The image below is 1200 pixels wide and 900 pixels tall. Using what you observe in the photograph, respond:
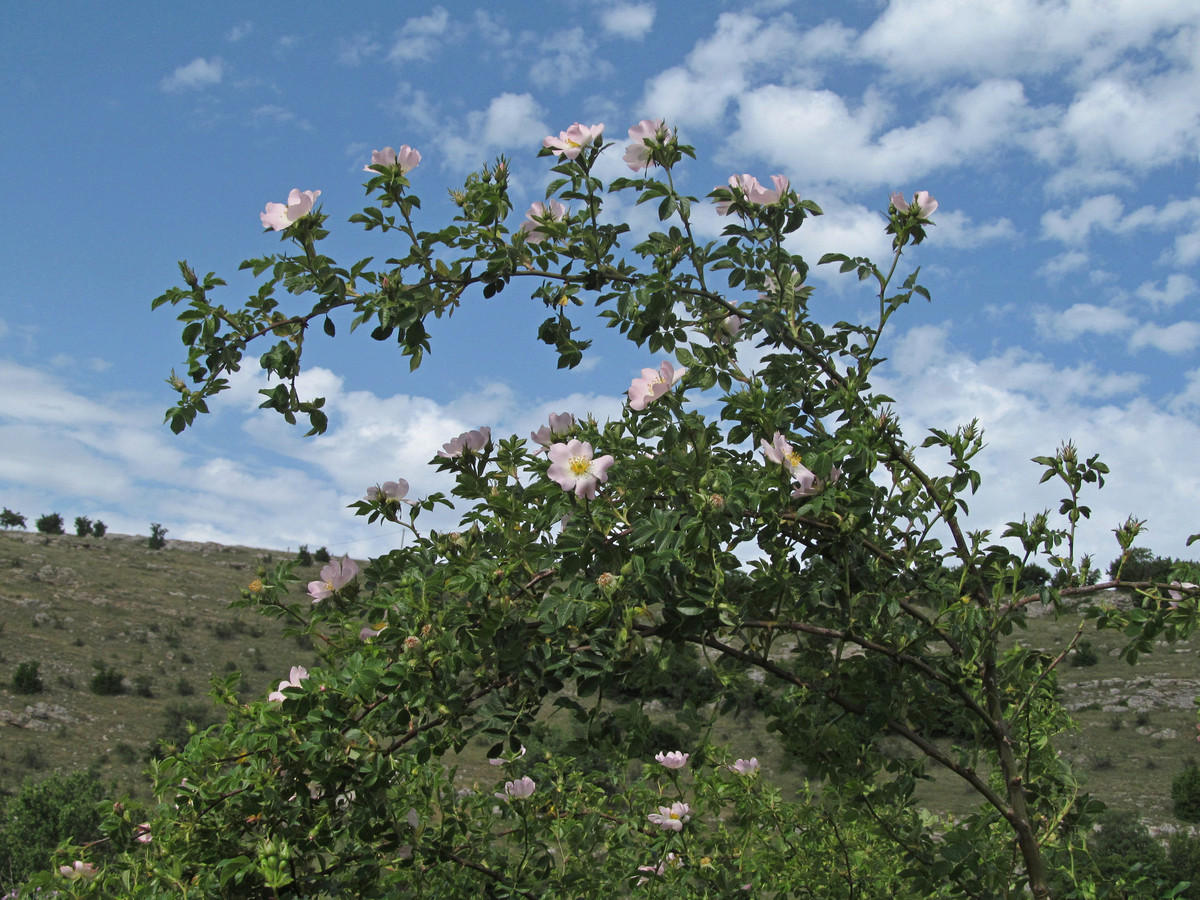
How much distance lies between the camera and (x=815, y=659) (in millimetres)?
2402

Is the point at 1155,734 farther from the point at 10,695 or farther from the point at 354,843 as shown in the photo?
the point at 10,695

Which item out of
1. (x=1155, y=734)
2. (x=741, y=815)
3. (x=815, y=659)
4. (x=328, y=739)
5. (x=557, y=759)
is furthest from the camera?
(x=1155, y=734)

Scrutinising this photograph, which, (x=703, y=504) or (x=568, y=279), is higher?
(x=568, y=279)

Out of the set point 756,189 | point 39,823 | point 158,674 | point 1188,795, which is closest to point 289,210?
point 756,189

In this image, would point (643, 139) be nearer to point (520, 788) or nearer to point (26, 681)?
point (520, 788)

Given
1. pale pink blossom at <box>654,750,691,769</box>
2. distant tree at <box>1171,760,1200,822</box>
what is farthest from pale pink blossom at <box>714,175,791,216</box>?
distant tree at <box>1171,760,1200,822</box>

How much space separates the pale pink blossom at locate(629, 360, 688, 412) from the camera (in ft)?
7.32

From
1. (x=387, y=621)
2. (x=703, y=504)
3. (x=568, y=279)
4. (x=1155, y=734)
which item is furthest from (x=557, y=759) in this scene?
(x=1155, y=734)

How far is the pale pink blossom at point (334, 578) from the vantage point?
2.16 meters

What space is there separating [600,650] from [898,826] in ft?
4.83

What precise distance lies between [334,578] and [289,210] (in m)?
0.91

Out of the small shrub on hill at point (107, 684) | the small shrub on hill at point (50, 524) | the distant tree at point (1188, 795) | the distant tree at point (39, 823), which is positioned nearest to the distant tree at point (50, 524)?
the small shrub on hill at point (50, 524)

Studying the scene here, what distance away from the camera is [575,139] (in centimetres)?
236

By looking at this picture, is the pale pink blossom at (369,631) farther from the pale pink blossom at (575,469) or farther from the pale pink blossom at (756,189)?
the pale pink blossom at (756,189)
